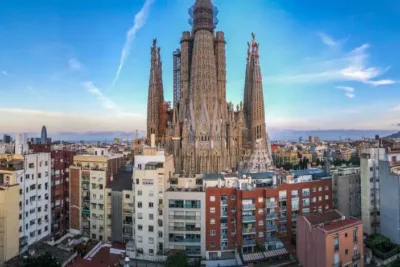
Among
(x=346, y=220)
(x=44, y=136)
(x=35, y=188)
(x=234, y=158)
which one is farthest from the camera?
(x=44, y=136)

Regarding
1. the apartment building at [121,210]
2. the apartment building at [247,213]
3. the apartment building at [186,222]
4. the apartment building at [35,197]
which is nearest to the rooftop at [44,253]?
the apartment building at [35,197]

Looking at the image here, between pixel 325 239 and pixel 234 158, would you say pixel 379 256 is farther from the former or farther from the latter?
pixel 234 158

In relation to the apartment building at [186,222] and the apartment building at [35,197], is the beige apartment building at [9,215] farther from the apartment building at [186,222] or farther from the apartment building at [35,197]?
the apartment building at [186,222]

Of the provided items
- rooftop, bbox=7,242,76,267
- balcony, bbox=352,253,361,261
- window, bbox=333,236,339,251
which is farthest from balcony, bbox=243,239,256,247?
rooftop, bbox=7,242,76,267

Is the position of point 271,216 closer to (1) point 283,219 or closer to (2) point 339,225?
(1) point 283,219

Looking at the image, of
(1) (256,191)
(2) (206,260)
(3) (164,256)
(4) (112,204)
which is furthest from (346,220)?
(4) (112,204)

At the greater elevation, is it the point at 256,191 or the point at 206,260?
the point at 256,191

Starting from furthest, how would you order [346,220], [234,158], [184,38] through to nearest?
[184,38] → [234,158] → [346,220]

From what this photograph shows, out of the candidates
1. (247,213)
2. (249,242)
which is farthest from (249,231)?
(247,213)
